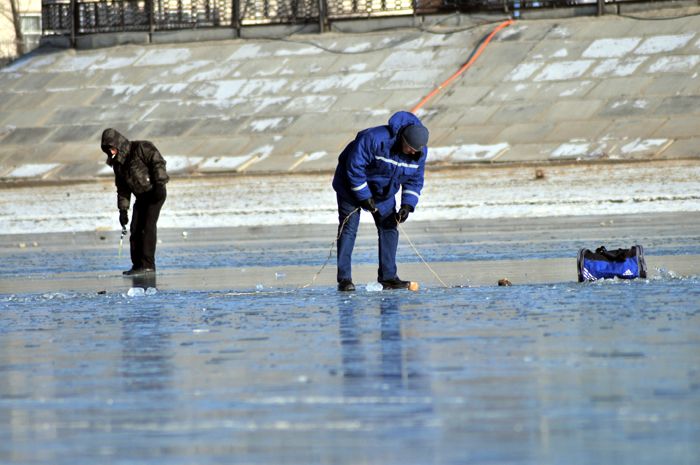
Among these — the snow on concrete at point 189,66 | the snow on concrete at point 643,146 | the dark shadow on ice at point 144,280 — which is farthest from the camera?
the snow on concrete at point 189,66

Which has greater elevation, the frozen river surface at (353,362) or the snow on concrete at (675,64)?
the frozen river surface at (353,362)

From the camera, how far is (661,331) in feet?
33.8

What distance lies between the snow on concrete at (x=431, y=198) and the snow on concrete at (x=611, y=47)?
19.5ft

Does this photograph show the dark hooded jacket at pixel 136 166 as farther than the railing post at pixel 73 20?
No

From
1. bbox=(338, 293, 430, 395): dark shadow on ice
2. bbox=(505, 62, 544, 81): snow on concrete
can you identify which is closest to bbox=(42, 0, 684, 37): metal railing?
bbox=(505, 62, 544, 81): snow on concrete

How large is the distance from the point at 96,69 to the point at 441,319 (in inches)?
1237

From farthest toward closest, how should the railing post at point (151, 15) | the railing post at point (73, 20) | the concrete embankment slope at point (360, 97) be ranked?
the railing post at point (73, 20) < the railing post at point (151, 15) < the concrete embankment slope at point (360, 97)

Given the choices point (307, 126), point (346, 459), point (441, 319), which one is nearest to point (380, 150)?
point (441, 319)

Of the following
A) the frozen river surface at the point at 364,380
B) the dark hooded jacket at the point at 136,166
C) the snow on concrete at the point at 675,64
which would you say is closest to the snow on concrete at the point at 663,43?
the snow on concrete at the point at 675,64

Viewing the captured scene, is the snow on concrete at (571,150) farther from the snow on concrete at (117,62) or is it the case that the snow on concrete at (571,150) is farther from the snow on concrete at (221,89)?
the snow on concrete at (117,62)

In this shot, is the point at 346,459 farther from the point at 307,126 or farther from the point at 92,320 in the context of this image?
the point at 307,126

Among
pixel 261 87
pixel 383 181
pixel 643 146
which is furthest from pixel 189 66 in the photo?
pixel 383 181

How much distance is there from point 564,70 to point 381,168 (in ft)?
72.9

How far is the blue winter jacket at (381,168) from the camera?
47.4ft
